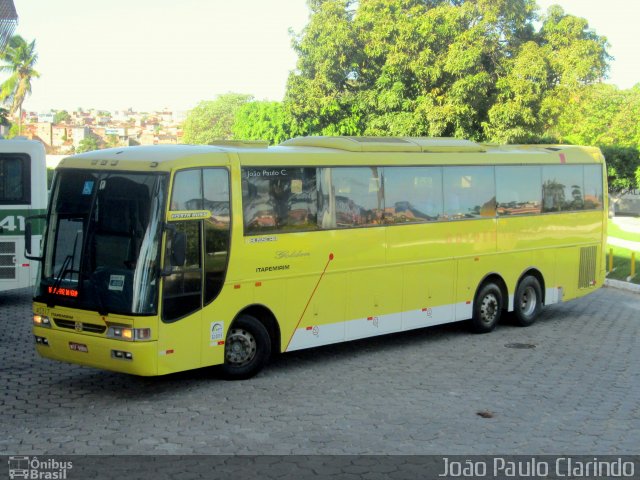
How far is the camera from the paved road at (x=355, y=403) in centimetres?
884

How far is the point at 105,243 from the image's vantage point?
10648 mm

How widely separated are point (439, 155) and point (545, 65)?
79.7ft

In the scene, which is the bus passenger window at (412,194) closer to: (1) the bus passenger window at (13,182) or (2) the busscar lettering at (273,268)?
(2) the busscar lettering at (273,268)

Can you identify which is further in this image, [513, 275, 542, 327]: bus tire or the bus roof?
[513, 275, 542, 327]: bus tire

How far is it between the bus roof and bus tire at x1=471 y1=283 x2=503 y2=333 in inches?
85.9

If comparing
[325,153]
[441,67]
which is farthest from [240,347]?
[441,67]

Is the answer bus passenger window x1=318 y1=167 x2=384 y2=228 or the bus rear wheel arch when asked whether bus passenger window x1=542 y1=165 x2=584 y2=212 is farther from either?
bus passenger window x1=318 y1=167 x2=384 y2=228

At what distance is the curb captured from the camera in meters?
21.6

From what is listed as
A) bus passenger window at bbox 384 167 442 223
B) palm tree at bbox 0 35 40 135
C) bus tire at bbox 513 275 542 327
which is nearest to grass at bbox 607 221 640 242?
bus tire at bbox 513 275 542 327

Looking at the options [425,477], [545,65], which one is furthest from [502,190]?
[545,65]

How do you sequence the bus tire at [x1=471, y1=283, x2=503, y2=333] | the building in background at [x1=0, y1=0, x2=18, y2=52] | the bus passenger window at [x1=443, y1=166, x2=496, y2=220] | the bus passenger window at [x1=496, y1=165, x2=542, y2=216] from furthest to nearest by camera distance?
1. the building in background at [x1=0, y1=0, x2=18, y2=52]
2. the bus passenger window at [x1=496, y1=165, x2=542, y2=216]
3. the bus tire at [x1=471, y1=283, x2=503, y2=333]
4. the bus passenger window at [x1=443, y1=166, x2=496, y2=220]

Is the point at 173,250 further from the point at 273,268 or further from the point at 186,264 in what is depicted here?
the point at 273,268

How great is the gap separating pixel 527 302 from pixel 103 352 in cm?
880

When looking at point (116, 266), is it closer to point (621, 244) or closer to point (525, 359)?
point (525, 359)
